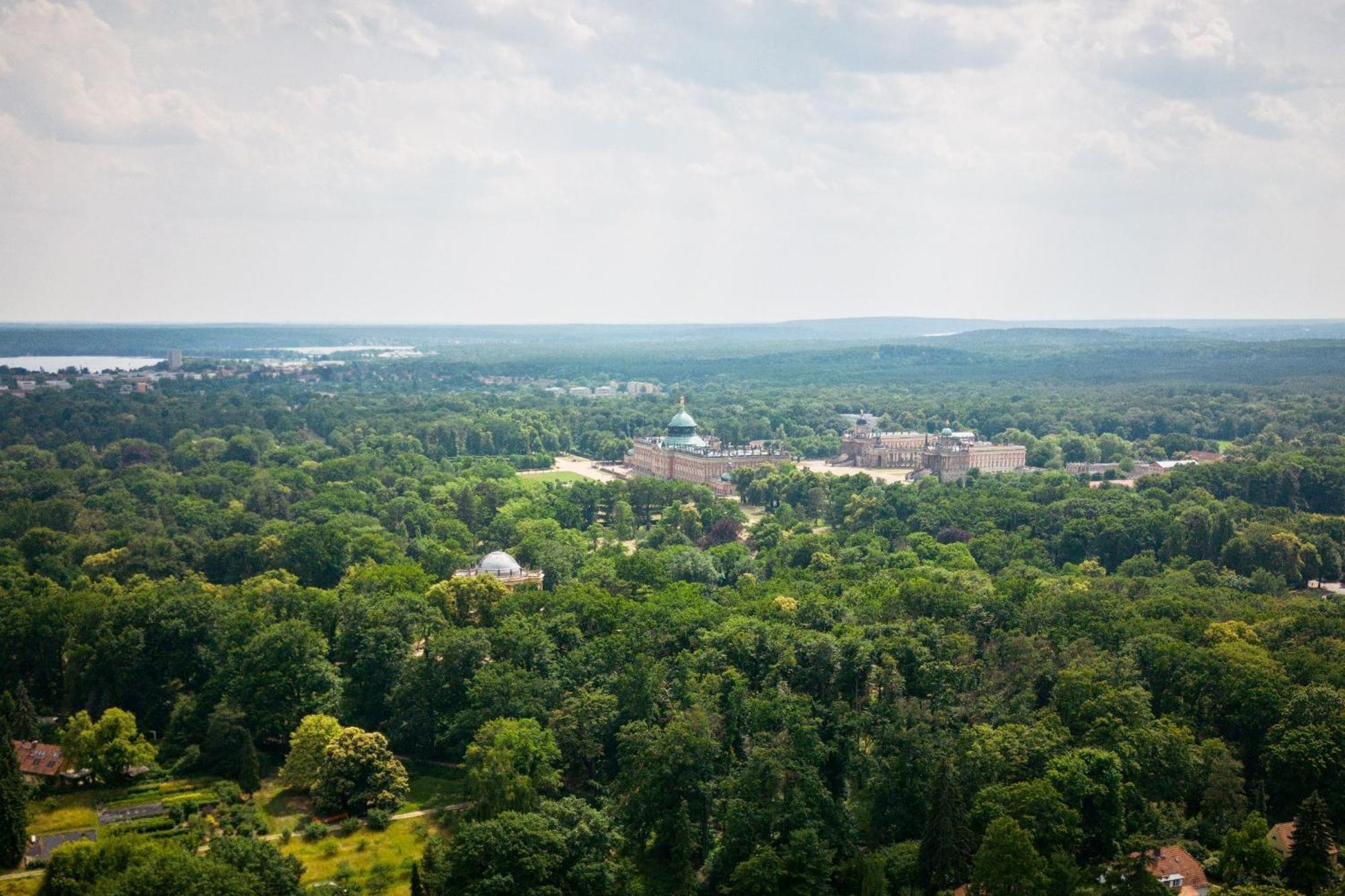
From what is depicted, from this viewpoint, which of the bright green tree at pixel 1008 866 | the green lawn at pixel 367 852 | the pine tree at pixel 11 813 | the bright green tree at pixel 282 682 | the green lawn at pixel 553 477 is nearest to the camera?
the bright green tree at pixel 1008 866

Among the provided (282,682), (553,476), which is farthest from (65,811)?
(553,476)

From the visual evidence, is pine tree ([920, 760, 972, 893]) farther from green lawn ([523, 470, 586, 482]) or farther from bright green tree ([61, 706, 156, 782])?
green lawn ([523, 470, 586, 482])

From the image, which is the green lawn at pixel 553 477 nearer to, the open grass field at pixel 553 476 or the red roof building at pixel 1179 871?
the open grass field at pixel 553 476

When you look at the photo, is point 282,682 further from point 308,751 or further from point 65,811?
point 65,811

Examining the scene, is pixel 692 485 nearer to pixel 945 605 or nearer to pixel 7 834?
pixel 945 605

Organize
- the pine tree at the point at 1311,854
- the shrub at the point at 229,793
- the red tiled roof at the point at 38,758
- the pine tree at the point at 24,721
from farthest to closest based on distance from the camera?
the pine tree at the point at 24,721
the red tiled roof at the point at 38,758
the shrub at the point at 229,793
the pine tree at the point at 1311,854

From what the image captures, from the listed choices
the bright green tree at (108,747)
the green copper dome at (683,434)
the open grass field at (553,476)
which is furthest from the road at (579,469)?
the bright green tree at (108,747)

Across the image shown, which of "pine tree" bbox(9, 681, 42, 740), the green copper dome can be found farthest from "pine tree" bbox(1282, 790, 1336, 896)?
the green copper dome
